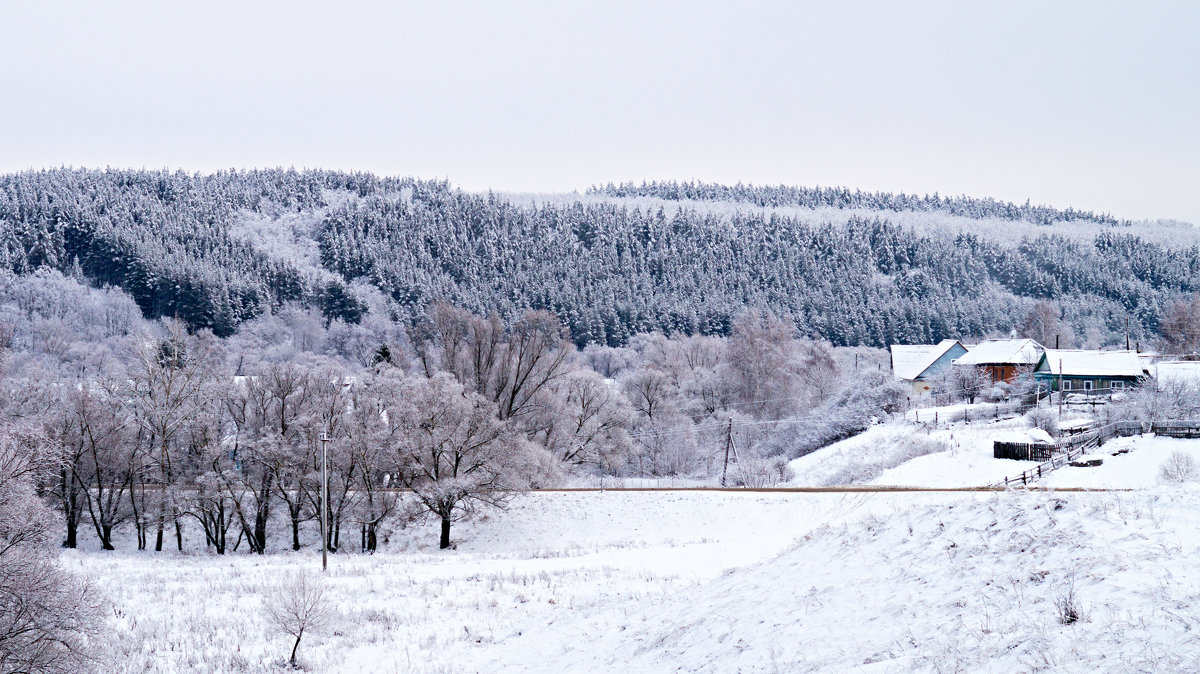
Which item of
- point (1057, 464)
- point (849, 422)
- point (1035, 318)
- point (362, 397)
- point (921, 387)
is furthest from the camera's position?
point (1035, 318)

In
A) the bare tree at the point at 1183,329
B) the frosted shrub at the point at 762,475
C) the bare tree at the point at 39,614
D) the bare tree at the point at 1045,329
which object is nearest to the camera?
the bare tree at the point at 39,614

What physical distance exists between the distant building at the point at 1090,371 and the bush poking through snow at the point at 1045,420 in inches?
562

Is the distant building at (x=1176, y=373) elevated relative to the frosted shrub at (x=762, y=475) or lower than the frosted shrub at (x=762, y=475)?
elevated

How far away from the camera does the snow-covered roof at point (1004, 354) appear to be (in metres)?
74.7

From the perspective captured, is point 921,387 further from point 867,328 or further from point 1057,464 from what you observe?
point 867,328

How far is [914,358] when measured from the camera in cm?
8231

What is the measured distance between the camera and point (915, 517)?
1580cm

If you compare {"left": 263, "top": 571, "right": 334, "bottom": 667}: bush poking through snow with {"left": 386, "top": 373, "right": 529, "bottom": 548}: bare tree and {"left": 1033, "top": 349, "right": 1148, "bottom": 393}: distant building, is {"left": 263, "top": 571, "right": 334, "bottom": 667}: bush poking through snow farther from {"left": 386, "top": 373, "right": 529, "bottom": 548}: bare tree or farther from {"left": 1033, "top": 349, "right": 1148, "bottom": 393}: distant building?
{"left": 1033, "top": 349, "right": 1148, "bottom": 393}: distant building

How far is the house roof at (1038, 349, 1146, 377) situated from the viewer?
6800 centimetres

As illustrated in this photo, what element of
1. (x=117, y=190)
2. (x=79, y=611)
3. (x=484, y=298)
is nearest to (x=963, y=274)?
(x=484, y=298)

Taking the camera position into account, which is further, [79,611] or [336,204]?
[336,204]

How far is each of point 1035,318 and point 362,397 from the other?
367 feet

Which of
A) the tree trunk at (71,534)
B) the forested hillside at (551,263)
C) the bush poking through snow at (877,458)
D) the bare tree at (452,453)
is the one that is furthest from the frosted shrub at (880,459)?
the forested hillside at (551,263)

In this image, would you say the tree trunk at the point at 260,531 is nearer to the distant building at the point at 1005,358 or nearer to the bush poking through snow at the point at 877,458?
the bush poking through snow at the point at 877,458
